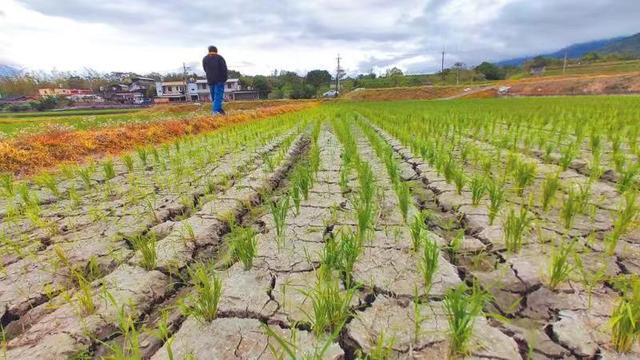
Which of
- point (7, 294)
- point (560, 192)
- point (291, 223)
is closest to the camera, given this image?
point (7, 294)

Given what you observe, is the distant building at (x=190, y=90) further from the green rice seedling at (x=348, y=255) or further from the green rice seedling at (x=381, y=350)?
the green rice seedling at (x=381, y=350)

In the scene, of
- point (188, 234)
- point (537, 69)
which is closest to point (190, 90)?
point (537, 69)

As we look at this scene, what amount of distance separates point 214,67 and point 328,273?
10.8 m

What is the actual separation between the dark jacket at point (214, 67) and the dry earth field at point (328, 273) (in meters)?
8.57

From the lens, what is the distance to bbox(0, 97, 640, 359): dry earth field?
1.14 metres

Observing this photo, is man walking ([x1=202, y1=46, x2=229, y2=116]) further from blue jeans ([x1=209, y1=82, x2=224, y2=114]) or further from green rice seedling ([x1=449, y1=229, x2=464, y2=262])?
green rice seedling ([x1=449, y1=229, x2=464, y2=262])

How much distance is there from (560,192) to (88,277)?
320cm

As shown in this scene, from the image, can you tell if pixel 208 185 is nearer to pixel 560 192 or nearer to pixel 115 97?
pixel 560 192

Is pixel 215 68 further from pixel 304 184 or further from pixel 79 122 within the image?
pixel 304 184

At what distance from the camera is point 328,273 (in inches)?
56.6

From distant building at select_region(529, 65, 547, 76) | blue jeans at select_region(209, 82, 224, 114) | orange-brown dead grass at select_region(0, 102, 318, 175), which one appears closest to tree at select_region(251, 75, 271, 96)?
distant building at select_region(529, 65, 547, 76)

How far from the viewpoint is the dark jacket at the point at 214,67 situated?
1071 cm

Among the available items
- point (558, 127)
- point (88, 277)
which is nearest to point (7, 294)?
point (88, 277)

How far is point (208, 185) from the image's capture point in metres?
3.12
